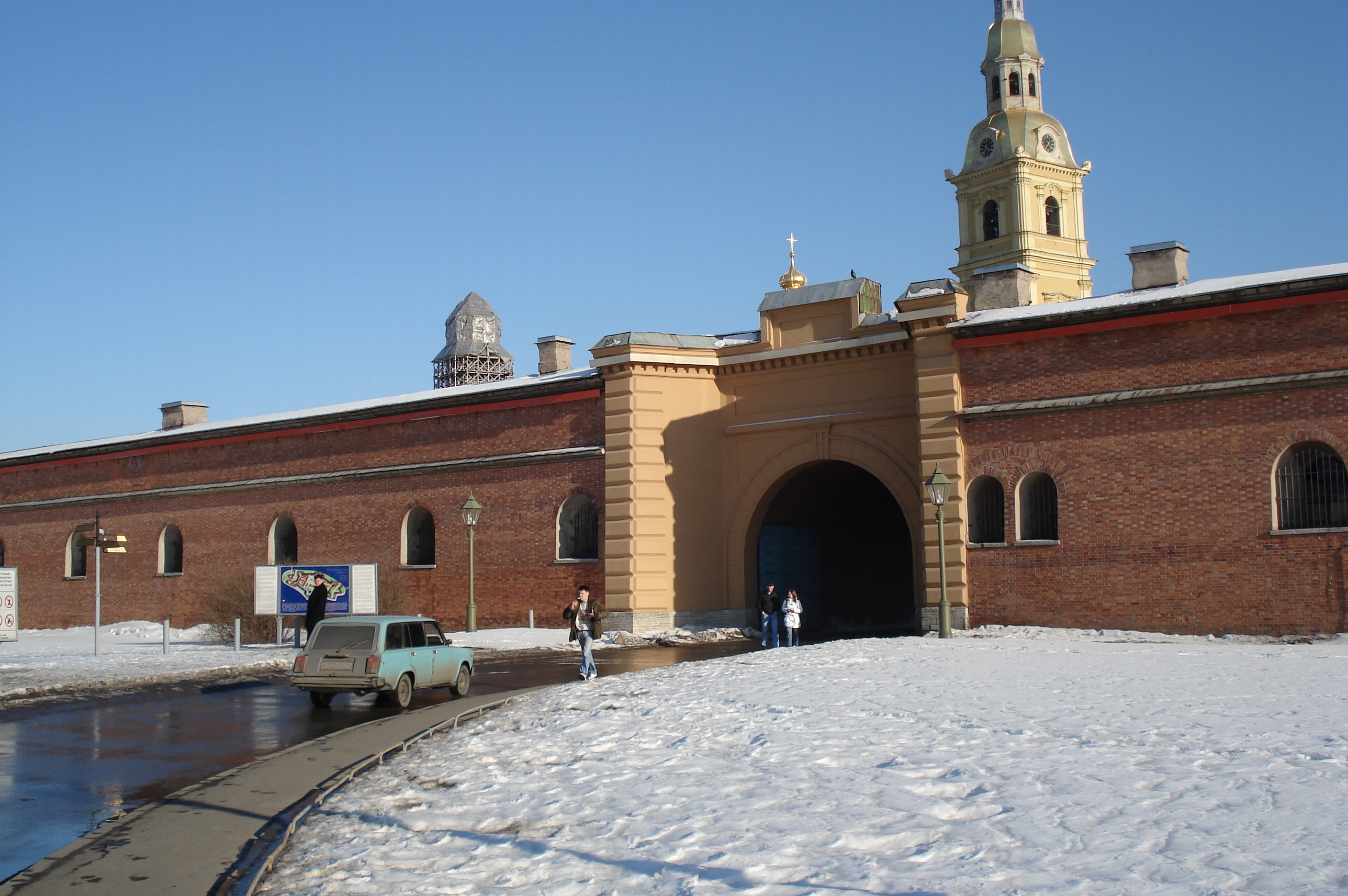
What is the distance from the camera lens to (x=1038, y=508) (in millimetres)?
24297

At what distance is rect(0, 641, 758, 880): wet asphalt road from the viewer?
9.77m

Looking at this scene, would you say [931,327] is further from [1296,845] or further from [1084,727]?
[1296,845]

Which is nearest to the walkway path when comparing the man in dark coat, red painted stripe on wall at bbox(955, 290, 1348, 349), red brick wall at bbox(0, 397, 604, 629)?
the man in dark coat

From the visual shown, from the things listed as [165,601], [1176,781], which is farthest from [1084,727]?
[165,601]

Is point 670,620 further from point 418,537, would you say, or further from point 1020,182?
point 1020,182

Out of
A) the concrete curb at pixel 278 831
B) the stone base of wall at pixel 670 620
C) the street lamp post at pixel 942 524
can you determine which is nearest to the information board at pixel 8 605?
the stone base of wall at pixel 670 620

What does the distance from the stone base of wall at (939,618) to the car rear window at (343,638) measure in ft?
38.0

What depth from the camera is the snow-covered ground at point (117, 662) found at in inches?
773

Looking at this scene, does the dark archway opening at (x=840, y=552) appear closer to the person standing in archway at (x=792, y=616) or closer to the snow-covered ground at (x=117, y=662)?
the person standing in archway at (x=792, y=616)

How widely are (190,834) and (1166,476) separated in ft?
61.4

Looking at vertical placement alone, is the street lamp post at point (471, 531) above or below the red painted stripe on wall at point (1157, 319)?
below

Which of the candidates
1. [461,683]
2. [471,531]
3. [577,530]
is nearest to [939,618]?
[577,530]

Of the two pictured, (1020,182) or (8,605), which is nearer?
(8,605)

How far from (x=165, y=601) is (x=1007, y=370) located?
88.0 feet
